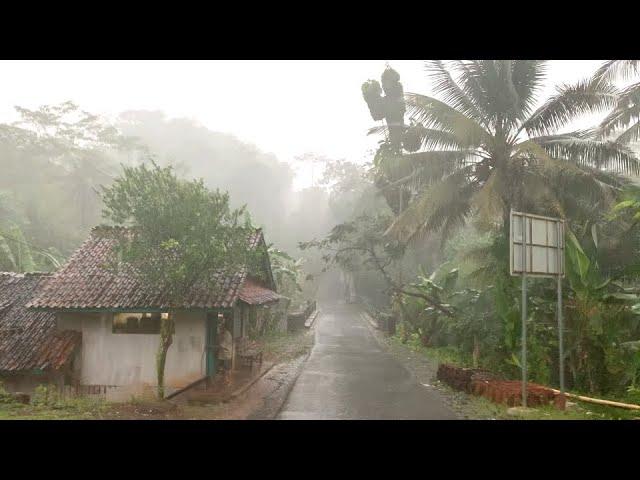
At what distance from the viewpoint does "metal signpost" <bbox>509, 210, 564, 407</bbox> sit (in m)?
8.87

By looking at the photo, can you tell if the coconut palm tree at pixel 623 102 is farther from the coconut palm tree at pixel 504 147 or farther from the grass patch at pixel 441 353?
the grass patch at pixel 441 353

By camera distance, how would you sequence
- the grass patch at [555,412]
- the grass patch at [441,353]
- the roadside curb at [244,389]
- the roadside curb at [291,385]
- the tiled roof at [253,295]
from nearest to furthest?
the grass patch at [555,412]
the roadside curb at [291,385]
the roadside curb at [244,389]
the tiled roof at [253,295]
the grass patch at [441,353]

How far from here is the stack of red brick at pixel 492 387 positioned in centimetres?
951

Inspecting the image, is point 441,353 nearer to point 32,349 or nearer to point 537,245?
point 537,245

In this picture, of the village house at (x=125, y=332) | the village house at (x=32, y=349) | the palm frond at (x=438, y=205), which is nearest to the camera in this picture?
the village house at (x=32, y=349)

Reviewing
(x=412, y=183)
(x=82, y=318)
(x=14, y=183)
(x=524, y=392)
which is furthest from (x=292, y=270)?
(x=14, y=183)

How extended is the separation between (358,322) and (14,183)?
84.8 feet

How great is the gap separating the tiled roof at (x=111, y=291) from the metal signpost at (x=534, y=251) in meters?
6.22

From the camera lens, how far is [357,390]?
1198cm

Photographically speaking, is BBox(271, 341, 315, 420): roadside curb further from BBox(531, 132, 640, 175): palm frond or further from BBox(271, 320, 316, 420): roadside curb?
BBox(531, 132, 640, 175): palm frond

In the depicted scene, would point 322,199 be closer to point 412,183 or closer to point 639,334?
point 412,183

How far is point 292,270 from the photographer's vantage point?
28047 millimetres

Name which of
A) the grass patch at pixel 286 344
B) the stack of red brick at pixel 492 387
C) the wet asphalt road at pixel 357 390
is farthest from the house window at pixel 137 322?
the stack of red brick at pixel 492 387

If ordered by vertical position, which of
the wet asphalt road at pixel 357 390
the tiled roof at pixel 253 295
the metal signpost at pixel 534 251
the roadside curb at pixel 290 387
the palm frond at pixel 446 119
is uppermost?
the palm frond at pixel 446 119
